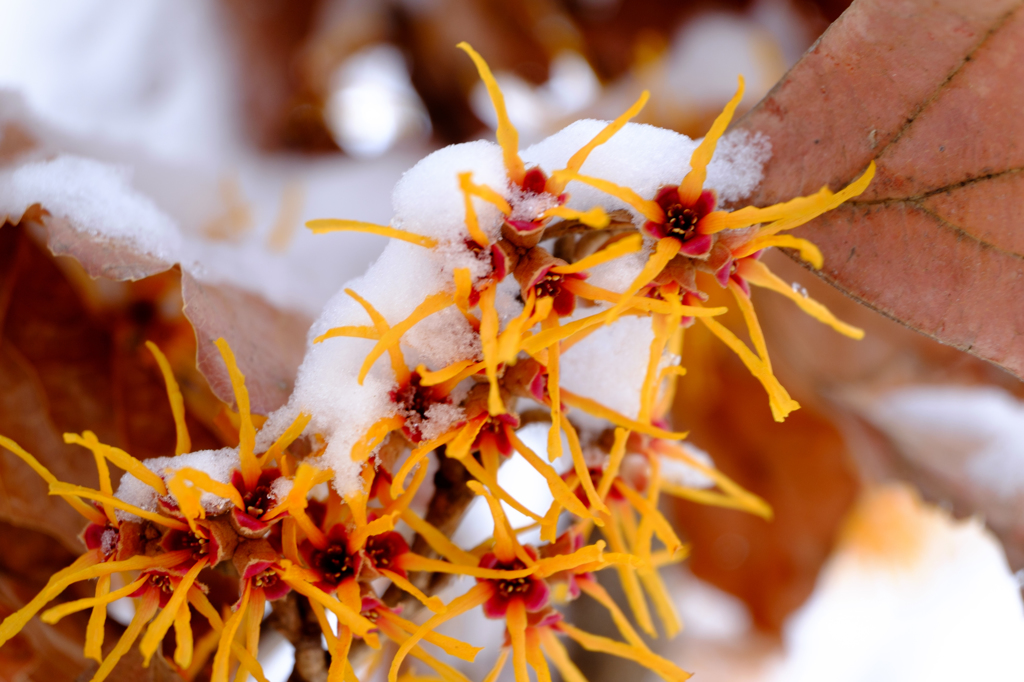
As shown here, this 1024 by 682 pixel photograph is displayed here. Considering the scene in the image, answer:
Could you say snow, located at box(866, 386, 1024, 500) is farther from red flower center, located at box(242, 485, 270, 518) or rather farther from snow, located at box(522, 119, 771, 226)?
red flower center, located at box(242, 485, 270, 518)

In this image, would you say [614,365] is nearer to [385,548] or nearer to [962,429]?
[385,548]

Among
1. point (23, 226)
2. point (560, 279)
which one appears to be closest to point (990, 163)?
point (560, 279)

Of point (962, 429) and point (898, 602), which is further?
point (898, 602)

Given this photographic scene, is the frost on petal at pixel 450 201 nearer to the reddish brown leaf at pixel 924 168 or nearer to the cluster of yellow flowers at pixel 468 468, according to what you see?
the cluster of yellow flowers at pixel 468 468

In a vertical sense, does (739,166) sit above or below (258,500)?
above

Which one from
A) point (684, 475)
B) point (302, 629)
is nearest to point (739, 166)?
point (684, 475)

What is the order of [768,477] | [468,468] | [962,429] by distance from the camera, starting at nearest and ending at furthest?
1. [468,468]
2. [962,429]
3. [768,477]

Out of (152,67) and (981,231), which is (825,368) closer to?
(981,231)
